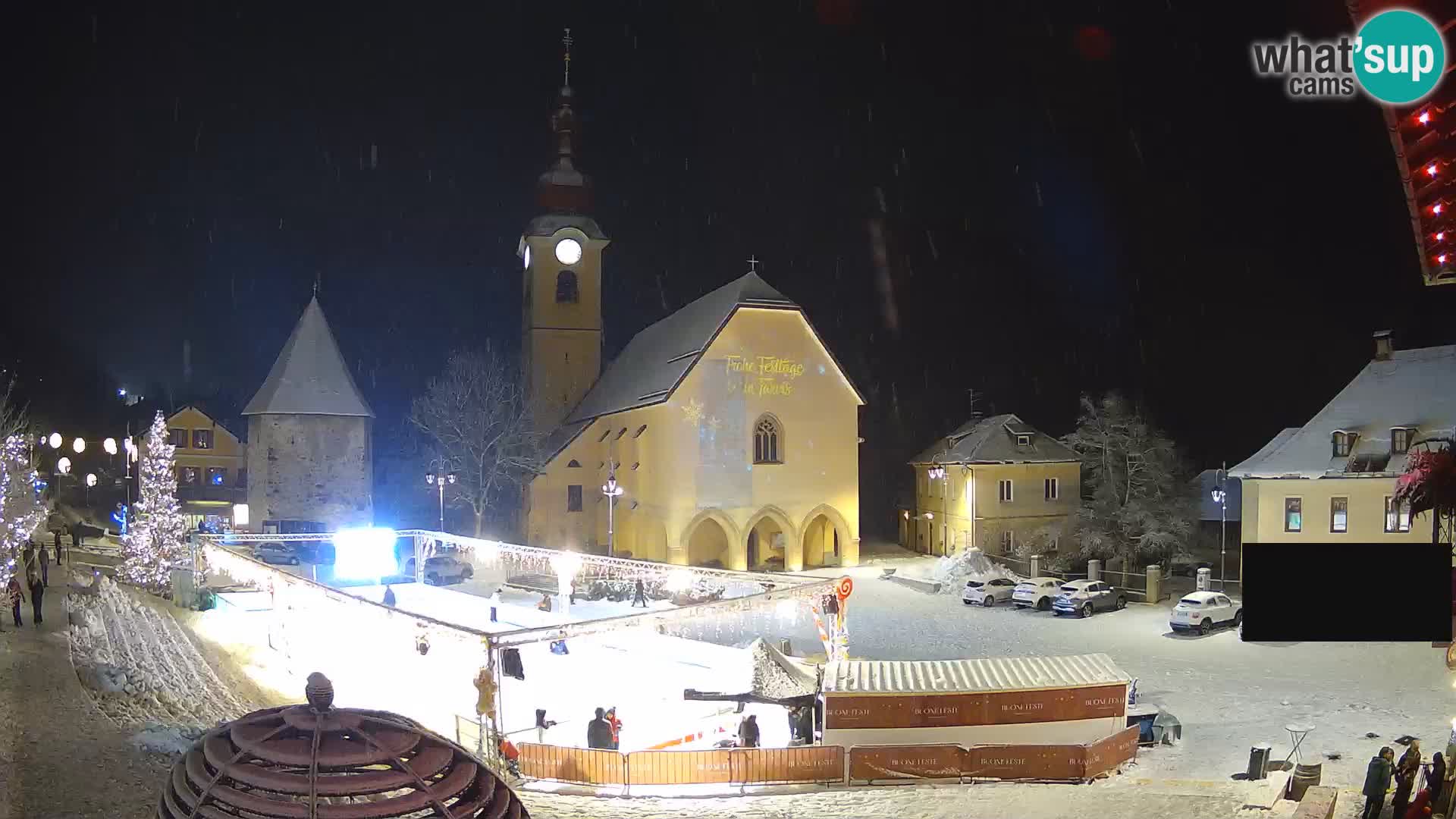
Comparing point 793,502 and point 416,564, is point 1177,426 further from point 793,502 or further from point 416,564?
point 416,564

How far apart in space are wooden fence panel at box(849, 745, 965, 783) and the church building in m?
21.5

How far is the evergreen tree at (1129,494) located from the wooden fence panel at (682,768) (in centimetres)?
Answer: 2400

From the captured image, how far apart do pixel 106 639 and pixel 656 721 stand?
1017 centimetres

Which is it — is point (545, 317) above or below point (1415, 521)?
above

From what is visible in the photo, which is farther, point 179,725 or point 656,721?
point 656,721

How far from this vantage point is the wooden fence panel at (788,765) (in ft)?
44.0

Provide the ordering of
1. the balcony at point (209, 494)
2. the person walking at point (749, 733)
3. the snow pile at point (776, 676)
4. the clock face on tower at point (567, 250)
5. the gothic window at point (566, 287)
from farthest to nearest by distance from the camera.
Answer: the balcony at point (209, 494) < the gothic window at point (566, 287) < the clock face on tower at point (567, 250) < the snow pile at point (776, 676) < the person walking at point (749, 733)

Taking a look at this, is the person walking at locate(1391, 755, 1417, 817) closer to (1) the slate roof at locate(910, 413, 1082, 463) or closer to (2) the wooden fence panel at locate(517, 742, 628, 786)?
(2) the wooden fence panel at locate(517, 742, 628, 786)

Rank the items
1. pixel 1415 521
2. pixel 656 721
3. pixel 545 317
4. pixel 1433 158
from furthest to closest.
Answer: pixel 545 317 < pixel 1415 521 < pixel 656 721 < pixel 1433 158

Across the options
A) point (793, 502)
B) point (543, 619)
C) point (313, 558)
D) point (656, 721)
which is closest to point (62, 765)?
point (656, 721)

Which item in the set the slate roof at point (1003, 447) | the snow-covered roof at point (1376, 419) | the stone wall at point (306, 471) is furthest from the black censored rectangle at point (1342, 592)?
the stone wall at point (306, 471)

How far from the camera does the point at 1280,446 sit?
97.9 feet

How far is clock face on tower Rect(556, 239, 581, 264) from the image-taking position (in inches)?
1812

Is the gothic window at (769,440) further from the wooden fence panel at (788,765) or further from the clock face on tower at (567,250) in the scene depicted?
the wooden fence panel at (788,765)
